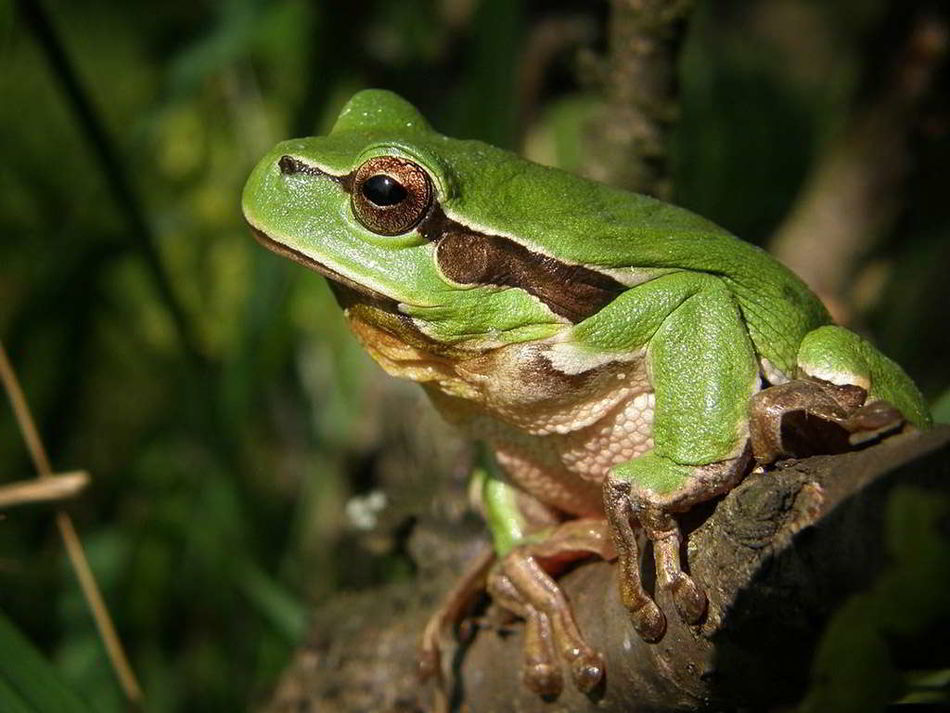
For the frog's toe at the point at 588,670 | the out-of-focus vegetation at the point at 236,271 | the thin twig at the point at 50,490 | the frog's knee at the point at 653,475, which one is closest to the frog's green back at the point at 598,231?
the frog's knee at the point at 653,475

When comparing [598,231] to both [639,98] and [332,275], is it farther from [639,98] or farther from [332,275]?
[639,98]

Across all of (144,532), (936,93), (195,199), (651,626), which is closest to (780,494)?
(651,626)

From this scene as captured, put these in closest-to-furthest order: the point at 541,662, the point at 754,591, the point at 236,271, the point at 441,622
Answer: the point at 754,591 < the point at 541,662 < the point at 441,622 < the point at 236,271

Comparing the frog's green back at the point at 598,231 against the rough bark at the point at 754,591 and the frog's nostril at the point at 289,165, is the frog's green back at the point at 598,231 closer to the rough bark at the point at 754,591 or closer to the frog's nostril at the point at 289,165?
the frog's nostril at the point at 289,165

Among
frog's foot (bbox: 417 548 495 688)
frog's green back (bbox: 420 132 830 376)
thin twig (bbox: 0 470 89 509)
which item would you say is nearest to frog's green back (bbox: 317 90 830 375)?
frog's green back (bbox: 420 132 830 376)

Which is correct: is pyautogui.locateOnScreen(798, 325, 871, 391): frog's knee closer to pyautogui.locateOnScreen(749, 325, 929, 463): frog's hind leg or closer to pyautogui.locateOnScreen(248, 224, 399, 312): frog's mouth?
pyautogui.locateOnScreen(749, 325, 929, 463): frog's hind leg

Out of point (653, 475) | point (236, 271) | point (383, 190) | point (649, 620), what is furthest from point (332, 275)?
point (236, 271)
